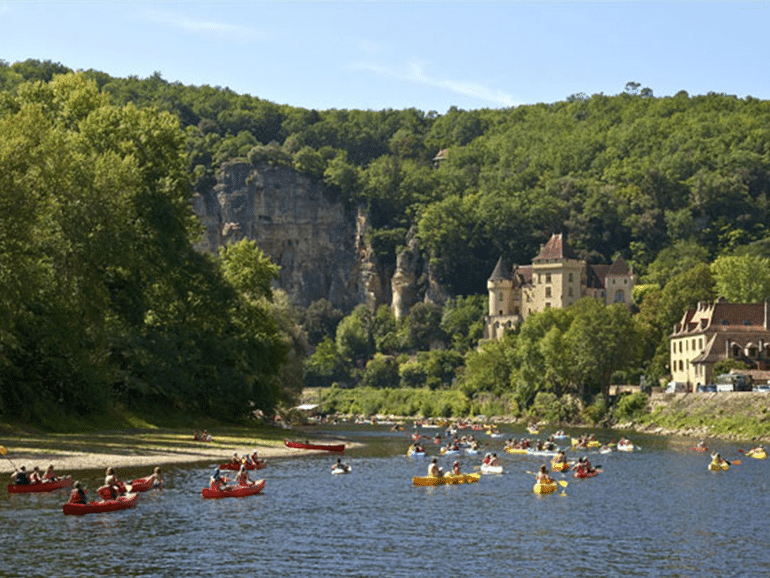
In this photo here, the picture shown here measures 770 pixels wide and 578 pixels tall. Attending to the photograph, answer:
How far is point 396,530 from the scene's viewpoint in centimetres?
5297

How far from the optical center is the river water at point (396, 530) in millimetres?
44500

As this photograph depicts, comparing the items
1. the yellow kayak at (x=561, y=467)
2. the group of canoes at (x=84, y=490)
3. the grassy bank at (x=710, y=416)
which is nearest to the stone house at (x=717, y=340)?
the grassy bank at (x=710, y=416)

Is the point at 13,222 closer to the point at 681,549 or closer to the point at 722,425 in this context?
the point at 681,549

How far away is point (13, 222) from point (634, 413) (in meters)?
85.6

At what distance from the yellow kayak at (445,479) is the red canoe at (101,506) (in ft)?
64.5

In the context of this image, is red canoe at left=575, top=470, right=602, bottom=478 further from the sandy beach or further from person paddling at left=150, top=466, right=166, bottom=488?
person paddling at left=150, top=466, right=166, bottom=488

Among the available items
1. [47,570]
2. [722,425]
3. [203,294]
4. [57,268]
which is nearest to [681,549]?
[47,570]

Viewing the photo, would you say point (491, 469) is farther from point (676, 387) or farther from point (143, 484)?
point (676, 387)

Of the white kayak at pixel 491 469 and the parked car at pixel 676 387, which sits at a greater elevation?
the parked car at pixel 676 387


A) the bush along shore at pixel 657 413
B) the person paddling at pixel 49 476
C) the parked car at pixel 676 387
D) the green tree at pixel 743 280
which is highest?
the green tree at pixel 743 280

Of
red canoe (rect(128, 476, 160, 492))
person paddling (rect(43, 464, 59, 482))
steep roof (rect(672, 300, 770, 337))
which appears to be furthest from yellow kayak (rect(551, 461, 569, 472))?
steep roof (rect(672, 300, 770, 337))

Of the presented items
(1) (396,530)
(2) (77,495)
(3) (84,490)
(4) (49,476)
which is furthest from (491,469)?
(2) (77,495)

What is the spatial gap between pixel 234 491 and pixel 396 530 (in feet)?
36.6

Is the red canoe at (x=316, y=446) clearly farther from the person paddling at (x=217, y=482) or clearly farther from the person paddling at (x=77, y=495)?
the person paddling at (x=77, y=495)
